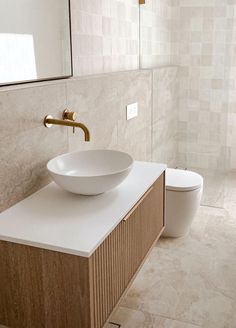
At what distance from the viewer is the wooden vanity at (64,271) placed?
1277 millimetres

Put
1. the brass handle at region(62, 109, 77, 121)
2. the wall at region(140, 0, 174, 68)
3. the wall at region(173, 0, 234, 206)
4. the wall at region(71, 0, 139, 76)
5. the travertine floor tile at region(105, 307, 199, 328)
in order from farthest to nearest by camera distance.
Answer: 1. the wall at region(173, 0, 234, 206)
2. the wall at region(140, 0, 174, 68)
3. the wall at region(71, 0, 139, 76)
4. the travertine floor tile at region(105, 307, 199, 328)
5. the brass handle at region(62, 109, 77, 121)

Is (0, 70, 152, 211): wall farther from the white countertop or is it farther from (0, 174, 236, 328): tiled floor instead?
(0, 174, 236, 328): tiled floor

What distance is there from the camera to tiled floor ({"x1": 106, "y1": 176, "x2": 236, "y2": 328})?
2023mm

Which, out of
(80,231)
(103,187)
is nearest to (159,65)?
(103,187)

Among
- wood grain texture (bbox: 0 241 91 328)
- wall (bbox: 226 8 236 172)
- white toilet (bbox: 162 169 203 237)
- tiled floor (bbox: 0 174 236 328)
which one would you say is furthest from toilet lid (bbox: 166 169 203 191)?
wood grain texture (bbox: 0 241 91 328)

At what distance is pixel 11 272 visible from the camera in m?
1.39

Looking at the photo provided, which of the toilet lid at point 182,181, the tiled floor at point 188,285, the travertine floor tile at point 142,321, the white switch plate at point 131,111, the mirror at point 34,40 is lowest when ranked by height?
the travertine floor tile at point 142,321

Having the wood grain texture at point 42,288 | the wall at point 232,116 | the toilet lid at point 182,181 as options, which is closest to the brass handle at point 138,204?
the wood grain texture at point 42,288

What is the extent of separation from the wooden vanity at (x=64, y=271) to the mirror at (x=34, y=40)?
0.55 meters

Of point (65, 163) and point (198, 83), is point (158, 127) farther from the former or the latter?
point (65, 163)

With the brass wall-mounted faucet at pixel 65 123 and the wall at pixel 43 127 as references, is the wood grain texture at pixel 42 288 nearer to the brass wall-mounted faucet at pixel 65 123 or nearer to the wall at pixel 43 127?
the wall at pixel 43 127

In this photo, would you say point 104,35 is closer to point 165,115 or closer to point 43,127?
point 43,127

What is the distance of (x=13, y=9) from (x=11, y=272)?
1.00 m

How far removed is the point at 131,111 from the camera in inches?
107
